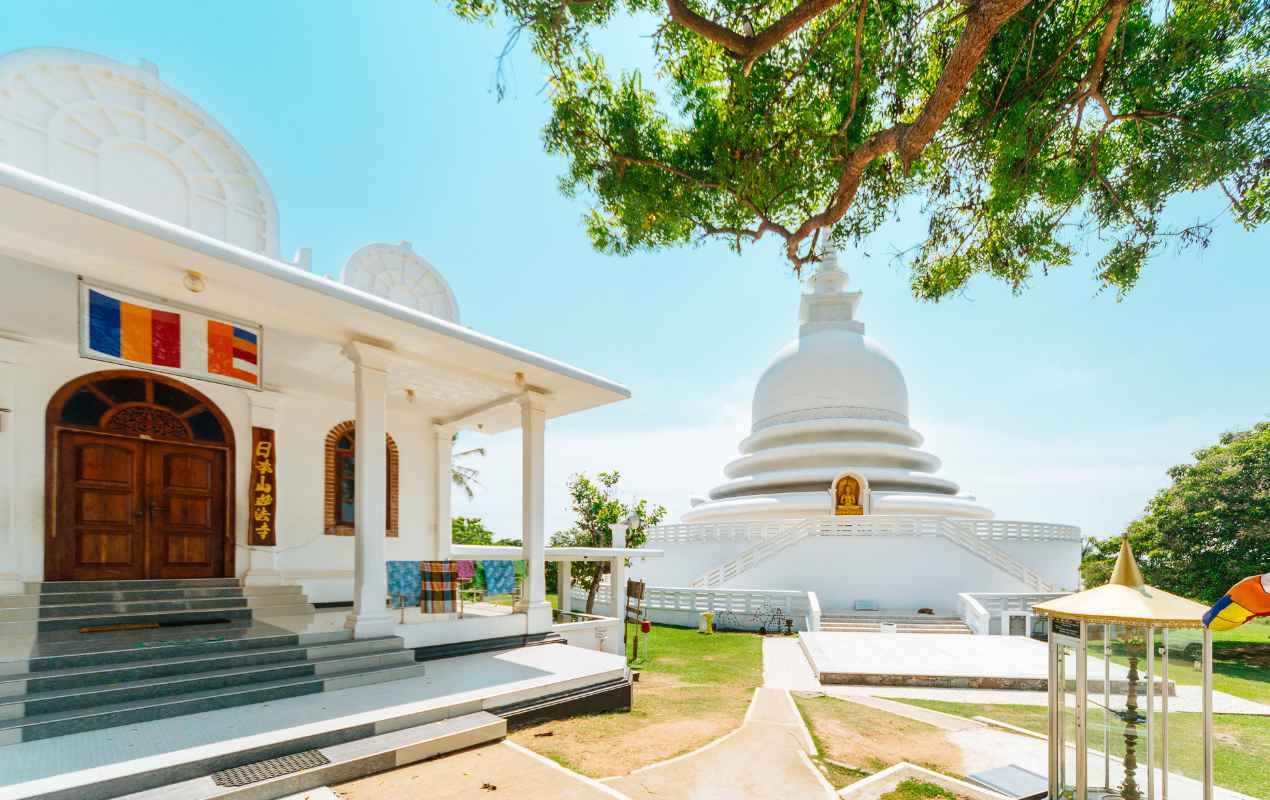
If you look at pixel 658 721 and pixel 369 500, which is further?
pixel 369 500

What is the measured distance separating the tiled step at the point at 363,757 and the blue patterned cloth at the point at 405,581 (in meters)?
3.17

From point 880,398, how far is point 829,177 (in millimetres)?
20538

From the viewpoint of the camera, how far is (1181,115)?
717 centimetres

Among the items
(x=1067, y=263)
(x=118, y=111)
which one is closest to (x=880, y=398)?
(x=1067, y=263)

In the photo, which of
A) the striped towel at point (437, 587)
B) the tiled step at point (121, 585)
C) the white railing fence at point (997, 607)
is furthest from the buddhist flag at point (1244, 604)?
the white railing fence at point (997, 607)

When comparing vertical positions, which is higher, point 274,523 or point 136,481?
point 136,481

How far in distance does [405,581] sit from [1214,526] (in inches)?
855

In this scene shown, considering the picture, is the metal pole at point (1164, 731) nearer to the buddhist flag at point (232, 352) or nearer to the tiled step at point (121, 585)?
the buddhist flag at point (232, 352)

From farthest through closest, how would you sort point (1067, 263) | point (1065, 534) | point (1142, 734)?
point (1065, 534) → point (1067, 263) → point (1142, 734)

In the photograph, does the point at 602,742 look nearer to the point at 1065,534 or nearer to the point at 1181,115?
the point at 1181,115

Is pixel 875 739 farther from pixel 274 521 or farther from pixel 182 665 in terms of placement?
pixel 274 521

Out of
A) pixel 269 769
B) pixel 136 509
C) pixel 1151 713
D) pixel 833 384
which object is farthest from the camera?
pixel 833 384

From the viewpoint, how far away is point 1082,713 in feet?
14.6

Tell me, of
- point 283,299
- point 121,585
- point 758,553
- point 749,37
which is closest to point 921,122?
point 749,37
